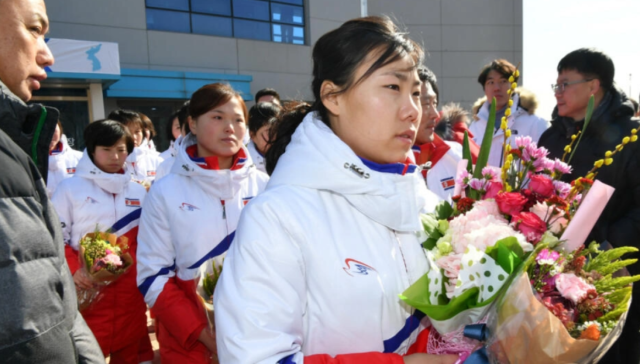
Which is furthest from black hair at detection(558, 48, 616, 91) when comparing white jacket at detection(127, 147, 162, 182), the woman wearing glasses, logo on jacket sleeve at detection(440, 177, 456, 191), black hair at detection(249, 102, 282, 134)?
white jacket at detection(127, 147, 162, 182)

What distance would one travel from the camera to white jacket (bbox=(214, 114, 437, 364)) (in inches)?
51.9

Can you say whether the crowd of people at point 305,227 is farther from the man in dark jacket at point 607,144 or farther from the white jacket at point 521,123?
the white jacket at point 521,123

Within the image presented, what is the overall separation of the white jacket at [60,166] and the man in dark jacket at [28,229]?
16.2 ft

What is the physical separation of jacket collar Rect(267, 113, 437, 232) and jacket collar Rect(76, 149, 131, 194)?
9.57 ft

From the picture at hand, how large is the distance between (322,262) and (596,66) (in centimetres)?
300

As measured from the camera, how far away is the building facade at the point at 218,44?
1298cm

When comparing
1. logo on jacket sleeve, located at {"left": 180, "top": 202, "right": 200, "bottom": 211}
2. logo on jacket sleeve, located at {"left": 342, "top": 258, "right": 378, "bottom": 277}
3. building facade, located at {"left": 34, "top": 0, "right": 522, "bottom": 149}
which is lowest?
logo on jacket sleeve, located at {"left": 180, "top": 202, "right": 200, "bottom": 211}

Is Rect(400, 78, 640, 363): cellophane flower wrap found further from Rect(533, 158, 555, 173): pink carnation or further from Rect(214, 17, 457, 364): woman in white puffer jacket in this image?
Rect(214, 17, 457, 364): woman in white puffer jacket

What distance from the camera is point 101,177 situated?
3.94 m

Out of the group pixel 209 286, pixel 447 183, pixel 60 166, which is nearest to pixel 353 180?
pixel 209 286

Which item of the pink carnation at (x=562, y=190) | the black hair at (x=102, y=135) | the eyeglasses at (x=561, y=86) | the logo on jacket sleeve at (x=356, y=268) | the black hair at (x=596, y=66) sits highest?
the black hair at (x=596, y=66)

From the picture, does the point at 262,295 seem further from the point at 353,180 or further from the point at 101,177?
the point at 101,177

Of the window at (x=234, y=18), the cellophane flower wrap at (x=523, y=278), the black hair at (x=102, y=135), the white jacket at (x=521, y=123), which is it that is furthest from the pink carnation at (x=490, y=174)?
the window at (x=234, y=18)

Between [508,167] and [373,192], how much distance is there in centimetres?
49
